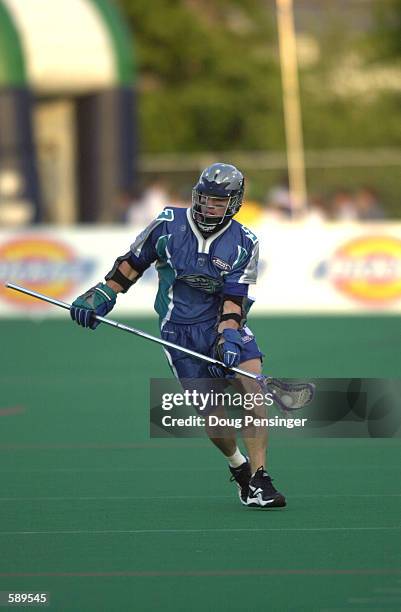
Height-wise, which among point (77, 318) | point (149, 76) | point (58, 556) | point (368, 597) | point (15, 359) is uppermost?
point (149, 76)

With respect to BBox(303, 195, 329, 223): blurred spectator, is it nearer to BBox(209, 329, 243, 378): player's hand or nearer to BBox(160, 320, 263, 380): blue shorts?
BBox(160, 320, 263, 380): blue shorts

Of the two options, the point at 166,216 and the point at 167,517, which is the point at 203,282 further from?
the point at 167,517

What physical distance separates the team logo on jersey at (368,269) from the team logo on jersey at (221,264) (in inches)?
475

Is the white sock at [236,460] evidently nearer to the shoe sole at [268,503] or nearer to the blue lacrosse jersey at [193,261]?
the shoe sole at [268,503]

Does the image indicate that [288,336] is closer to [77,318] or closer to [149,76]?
[77,318]

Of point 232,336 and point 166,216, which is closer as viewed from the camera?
point 232,336

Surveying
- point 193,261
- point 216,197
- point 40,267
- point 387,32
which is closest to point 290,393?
point 193,261

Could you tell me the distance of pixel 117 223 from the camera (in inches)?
968

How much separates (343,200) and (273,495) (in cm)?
1736

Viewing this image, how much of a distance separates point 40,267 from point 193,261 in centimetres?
1196

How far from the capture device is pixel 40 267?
19594 mm

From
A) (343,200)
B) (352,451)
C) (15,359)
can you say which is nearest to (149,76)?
(343,200)

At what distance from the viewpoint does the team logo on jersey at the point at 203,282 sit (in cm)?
785

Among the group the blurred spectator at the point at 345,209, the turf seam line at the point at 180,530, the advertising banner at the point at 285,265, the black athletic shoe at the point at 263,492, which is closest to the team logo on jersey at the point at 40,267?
the advertising banner at the point at 285,265
